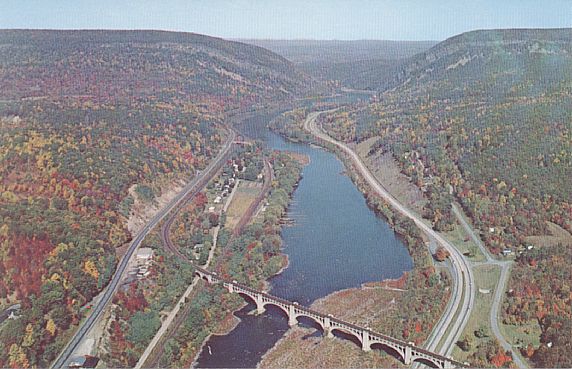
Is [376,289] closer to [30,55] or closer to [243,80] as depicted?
[30,55]

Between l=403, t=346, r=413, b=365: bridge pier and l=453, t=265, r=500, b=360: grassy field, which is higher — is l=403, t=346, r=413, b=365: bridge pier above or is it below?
below

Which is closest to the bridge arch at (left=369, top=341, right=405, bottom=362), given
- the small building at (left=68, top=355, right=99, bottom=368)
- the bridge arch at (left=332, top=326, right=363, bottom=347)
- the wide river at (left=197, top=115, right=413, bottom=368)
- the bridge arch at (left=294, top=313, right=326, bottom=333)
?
the bridge arch at (left=332, top=326, right=363, bottom=347)

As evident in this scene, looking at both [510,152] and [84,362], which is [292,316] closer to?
[84,362]

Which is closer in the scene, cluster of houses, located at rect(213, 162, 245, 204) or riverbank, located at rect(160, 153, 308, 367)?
riverbank, located at rect(160, 153, 308, 367)

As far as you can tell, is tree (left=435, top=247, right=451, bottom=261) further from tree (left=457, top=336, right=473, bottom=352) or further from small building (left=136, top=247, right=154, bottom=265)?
small building (left=136, top=247, right=154, bottom=265)

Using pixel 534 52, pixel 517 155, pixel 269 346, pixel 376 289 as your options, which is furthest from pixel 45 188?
pixel 534 52

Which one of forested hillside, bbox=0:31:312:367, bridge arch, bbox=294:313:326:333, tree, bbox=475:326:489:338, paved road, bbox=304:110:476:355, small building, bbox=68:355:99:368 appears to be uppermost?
forested hillside, bbox=0:31:312:367

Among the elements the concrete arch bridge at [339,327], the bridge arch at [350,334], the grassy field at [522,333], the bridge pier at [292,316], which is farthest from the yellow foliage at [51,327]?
the grassy field at [522,333]

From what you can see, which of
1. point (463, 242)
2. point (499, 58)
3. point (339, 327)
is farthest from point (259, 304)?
point (499, 58)
